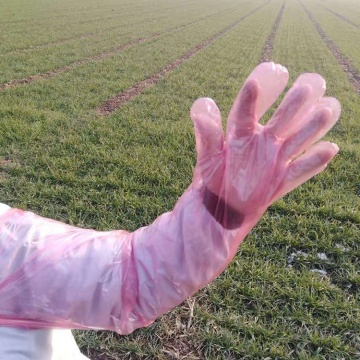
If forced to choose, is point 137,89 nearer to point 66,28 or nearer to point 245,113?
point 245,113

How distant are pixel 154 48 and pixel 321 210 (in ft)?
37.0

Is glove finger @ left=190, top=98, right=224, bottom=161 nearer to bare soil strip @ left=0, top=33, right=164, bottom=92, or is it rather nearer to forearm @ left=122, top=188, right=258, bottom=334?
forearm @ left=122, top=188, right=258, bottom=334

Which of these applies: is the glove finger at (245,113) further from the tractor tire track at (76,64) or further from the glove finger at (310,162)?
the tractor tire track at (76,64)

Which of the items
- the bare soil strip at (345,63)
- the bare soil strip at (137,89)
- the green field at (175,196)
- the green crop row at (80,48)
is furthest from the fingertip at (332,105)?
the bare soil strip at (345,63)

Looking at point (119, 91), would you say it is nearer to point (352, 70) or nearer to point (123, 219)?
point (123, 219)

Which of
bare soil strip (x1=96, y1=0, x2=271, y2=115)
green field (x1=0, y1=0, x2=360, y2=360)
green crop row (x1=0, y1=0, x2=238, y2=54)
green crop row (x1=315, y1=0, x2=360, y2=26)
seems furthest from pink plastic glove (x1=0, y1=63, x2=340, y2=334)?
green crop row (x1=315, y1=0, x2=360, y2=26)

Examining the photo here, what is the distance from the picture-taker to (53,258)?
1.16 m

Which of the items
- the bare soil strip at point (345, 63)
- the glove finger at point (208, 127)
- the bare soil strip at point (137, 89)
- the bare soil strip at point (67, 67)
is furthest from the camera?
the bare soil strip at point (345, 63)

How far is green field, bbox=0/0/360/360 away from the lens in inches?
94.3

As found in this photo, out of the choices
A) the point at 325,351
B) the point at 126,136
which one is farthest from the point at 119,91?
the point at 325,351

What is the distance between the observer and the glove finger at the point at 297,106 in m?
0.98

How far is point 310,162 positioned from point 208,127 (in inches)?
10.5

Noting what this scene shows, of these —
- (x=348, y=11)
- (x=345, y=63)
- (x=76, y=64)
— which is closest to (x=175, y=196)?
(x=76, y=64)

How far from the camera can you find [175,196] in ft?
12.7
